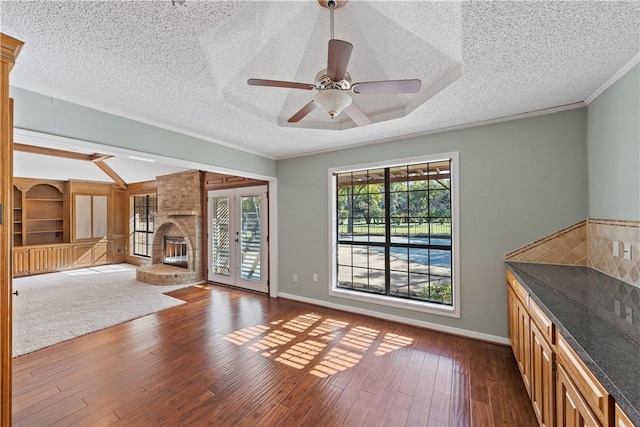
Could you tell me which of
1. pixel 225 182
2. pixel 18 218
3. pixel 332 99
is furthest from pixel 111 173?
pixel 332 99

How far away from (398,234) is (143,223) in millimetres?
7844

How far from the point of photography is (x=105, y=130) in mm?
2627

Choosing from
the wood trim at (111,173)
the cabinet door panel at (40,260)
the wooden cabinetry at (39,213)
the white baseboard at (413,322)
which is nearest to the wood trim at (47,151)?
the wood trim at (111,173)

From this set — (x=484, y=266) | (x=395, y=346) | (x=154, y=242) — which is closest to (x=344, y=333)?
(x=395, y=346)

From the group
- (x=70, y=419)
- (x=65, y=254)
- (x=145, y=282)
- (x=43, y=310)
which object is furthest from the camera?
(x=65, y=254)

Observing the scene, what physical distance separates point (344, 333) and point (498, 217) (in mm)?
2270

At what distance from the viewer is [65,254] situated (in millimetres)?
7277

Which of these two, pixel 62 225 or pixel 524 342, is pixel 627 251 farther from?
pixel 62 225

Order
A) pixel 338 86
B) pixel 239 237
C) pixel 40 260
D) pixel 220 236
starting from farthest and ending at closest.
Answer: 1. pixel 40 260
2. pixel 220 236
3. pixel 239 237
4. pixel 338 86

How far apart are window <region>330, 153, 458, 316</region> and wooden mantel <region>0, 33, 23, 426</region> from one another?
134 inches

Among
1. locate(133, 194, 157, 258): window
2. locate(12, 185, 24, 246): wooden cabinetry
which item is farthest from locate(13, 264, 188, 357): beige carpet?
locate(133, 194, 157, 258): window

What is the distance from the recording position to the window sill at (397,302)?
329 centimetres

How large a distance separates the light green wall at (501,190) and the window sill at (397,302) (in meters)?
0.07

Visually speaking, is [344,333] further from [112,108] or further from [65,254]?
[65,254]
